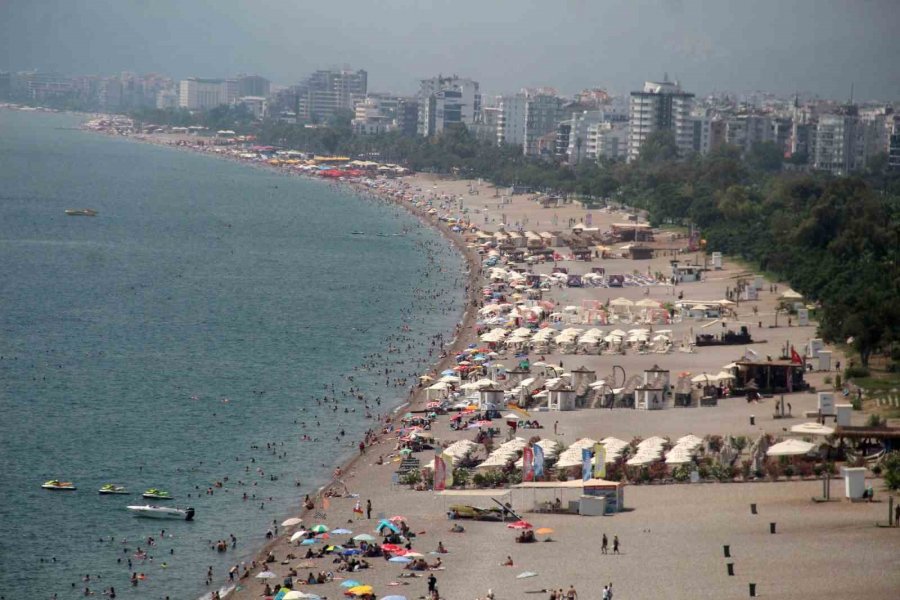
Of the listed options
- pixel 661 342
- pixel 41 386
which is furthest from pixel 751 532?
pixel 41 386

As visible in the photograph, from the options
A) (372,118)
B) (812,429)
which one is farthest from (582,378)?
(372,118)

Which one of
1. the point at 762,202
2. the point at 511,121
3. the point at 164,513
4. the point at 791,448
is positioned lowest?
the point at 164,513

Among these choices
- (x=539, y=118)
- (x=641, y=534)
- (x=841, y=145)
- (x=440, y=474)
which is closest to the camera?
(x=641, y=534)

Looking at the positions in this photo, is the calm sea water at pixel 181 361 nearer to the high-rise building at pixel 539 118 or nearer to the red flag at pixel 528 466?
the red flag at pixel 528 466

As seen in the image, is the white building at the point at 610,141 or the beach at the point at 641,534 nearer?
the beach at the point at 641,534

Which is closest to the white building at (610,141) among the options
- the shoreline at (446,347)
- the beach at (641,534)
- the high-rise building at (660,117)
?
the high-rise building at (660,117)

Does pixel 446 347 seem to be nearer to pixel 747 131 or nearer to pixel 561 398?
pixel 561 398
